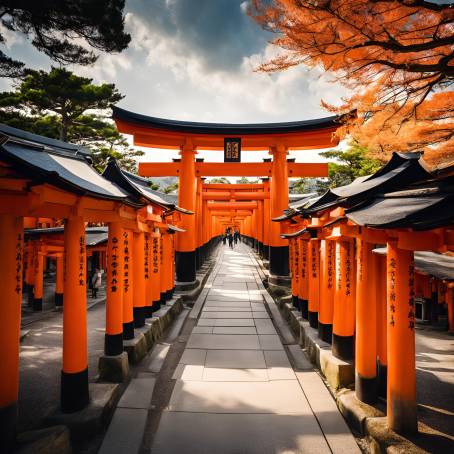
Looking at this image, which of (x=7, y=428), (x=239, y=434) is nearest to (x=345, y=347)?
(x=239, y=434)

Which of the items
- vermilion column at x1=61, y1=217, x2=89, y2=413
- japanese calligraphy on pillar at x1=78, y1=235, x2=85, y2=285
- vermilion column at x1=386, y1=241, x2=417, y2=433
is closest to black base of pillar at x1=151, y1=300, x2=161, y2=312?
vermilion column at x1=61, y1=217, x2=89, y2=413

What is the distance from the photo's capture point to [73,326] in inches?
162

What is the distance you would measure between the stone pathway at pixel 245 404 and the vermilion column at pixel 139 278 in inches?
53.1

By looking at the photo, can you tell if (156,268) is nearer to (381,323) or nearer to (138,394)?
(138,394)

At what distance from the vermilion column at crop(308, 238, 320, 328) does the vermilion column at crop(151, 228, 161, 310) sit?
4.04m

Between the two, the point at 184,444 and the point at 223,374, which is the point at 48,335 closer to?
Answer: the point at 223,374

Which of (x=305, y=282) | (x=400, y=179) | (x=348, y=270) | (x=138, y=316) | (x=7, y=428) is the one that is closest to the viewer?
(x=7, y=428)

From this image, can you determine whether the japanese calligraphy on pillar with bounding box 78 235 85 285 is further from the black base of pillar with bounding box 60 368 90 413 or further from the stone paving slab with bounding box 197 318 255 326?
the stone paving slab with bounding box 197 318 255 326

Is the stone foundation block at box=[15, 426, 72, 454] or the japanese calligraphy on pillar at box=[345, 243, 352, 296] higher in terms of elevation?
the japanese calligraphy on pillar at box=[345, 243, 352, 296]

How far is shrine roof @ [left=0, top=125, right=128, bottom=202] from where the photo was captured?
294 centimetres

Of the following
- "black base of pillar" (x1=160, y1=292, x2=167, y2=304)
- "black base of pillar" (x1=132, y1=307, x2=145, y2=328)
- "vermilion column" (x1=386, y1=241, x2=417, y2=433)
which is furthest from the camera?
"black base of pillar" (x1=160, y1=292, x2=167, y2=304)

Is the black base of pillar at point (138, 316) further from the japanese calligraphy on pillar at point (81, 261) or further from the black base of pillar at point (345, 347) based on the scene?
the black base of pillar at point (345, 347)

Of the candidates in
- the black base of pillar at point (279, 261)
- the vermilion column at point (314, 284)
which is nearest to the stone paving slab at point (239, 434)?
the vermilion column at point (314, 284)

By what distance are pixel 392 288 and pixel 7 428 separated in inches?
182
